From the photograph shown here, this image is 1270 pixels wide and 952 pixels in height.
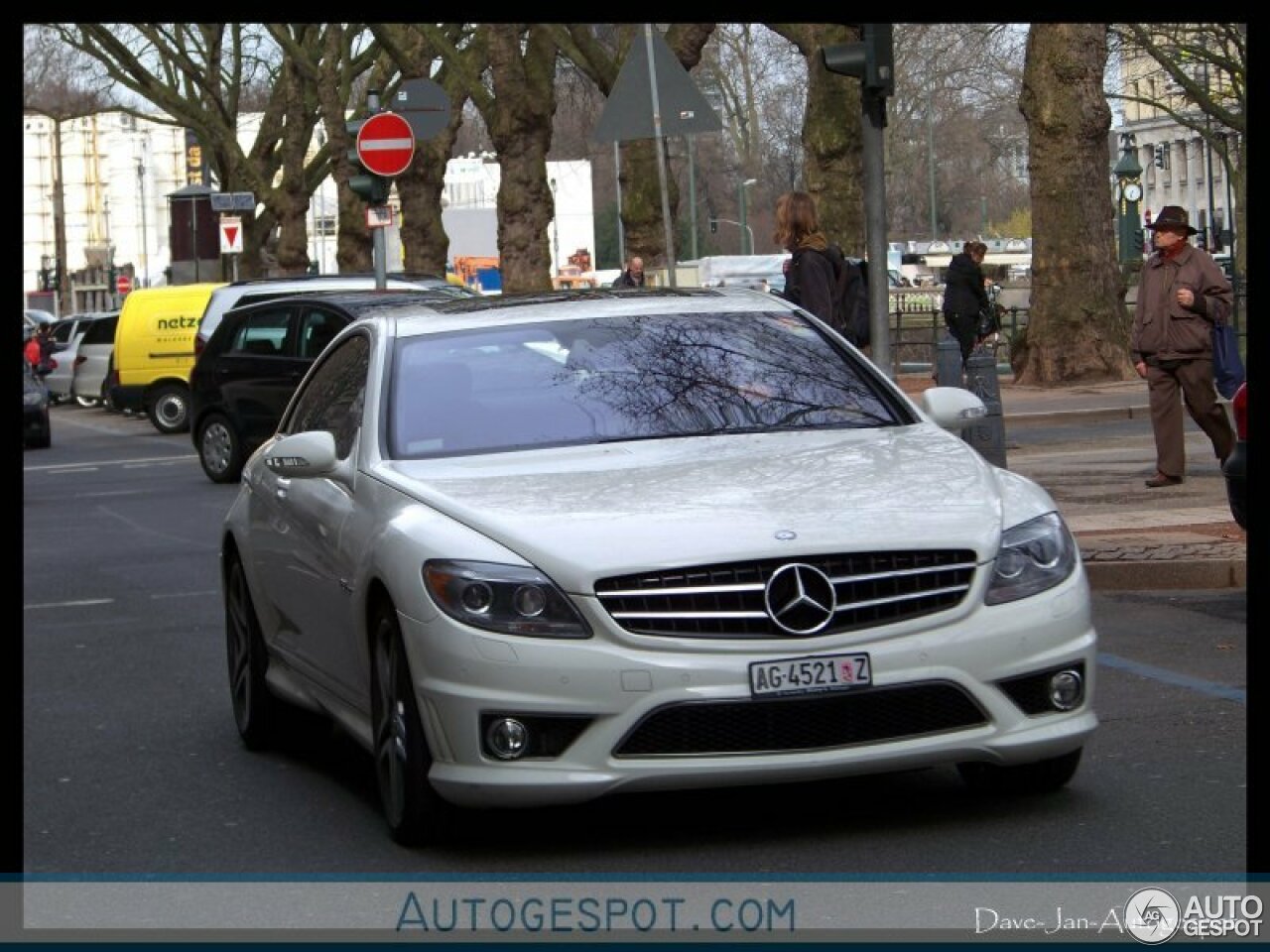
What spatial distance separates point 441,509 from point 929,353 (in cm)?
3149

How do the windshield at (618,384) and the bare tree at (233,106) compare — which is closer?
the windshield at (618,384)

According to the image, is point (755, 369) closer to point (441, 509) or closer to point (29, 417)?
point (441, 509)

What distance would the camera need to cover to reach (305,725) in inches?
365

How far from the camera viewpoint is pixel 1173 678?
929 cm

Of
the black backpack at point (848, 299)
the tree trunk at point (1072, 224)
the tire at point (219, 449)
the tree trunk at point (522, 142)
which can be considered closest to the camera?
the black backpack at point (848, 299)

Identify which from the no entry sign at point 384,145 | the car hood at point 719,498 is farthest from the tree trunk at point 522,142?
the car hood at point 719,498

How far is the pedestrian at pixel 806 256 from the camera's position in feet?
51.8

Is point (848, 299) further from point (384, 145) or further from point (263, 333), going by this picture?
point (384, 145)

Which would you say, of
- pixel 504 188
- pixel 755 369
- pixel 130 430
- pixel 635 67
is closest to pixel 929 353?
pixel 504 188

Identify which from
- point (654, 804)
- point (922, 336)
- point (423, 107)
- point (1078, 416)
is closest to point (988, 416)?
point (1078, 416)

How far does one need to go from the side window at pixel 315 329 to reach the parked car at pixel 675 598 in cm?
1471

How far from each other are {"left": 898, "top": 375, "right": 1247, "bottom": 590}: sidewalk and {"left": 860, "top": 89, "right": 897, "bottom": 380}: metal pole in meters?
1.46

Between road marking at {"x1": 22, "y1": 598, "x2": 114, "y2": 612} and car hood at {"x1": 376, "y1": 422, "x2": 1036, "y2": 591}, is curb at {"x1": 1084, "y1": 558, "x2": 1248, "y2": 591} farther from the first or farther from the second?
road marking at {"x1": 22, "y1": 598, "x2": 114, "y2": 612}

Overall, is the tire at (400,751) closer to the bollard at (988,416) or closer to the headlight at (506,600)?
the headlight at (506,600)
